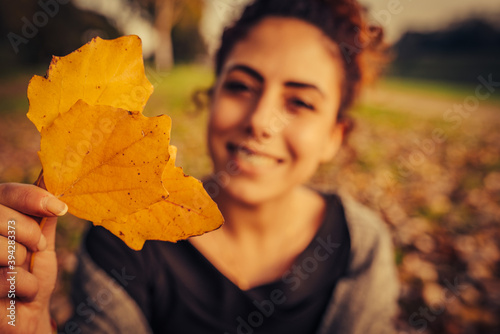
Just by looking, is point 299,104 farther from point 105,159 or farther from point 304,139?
point 105,159

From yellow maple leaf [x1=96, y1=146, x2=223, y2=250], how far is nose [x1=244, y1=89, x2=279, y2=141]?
0.64m

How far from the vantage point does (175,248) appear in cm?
122

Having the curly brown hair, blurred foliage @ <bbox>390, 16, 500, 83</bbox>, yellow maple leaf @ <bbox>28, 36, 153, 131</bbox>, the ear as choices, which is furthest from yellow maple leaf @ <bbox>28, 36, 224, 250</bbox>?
blurred foliage @ <bbox>390, 16, 500, 83</bbox>

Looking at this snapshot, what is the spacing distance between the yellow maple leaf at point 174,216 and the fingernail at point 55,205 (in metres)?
0.07

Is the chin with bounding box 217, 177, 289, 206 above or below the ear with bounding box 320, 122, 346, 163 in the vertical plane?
below

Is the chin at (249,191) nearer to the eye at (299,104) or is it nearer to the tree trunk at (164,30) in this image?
the eye at (299,104)

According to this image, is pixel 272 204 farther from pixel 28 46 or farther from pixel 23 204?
pixel 28 46

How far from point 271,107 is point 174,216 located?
75 centimetres

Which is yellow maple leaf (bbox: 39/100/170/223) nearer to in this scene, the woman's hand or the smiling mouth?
the woman's hand

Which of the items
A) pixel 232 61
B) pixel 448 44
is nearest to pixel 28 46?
pixel 232 61

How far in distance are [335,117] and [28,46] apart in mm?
13590

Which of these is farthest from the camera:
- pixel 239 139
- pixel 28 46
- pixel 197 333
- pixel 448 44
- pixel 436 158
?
pixel 448 44

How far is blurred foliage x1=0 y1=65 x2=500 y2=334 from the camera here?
2041mm

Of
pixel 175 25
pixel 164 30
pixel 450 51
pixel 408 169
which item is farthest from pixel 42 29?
pixel 450 51
